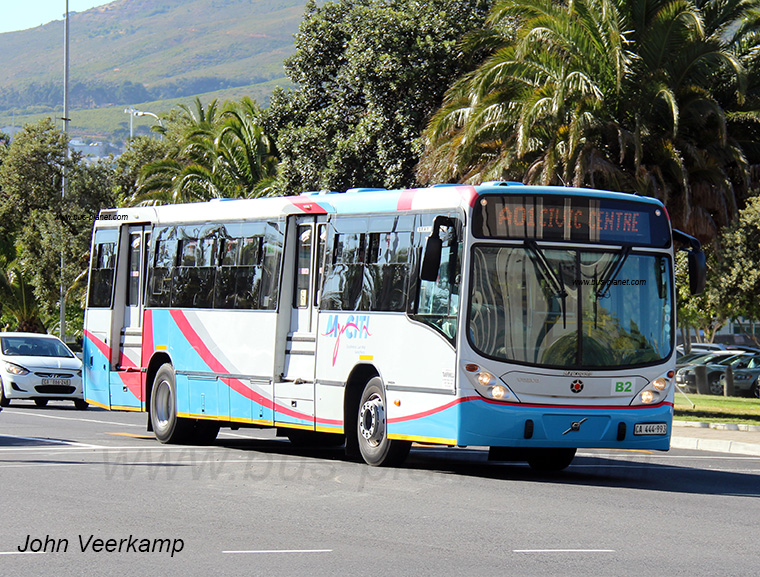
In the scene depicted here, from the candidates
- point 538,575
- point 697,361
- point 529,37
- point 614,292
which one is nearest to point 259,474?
point 614,292

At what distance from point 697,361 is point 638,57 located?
18.7 meters

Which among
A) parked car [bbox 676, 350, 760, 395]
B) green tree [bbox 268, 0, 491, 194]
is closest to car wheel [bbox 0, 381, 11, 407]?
green tree [bbox 268, 0, 491, 194]

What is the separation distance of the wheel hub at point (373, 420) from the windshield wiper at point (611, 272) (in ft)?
9.17

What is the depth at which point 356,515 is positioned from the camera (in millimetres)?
10195

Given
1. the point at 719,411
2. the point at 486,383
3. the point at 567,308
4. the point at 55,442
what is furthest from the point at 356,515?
the point at 719,411

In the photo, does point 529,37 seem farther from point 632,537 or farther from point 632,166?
point 632,537

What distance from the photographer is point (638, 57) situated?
24.0 metres

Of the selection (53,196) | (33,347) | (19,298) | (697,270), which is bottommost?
(33,347)

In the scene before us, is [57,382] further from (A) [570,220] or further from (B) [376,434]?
(A) [570,220]

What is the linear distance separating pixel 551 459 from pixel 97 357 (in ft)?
25.9

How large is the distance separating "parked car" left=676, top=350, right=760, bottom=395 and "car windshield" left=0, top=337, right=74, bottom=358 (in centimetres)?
2092

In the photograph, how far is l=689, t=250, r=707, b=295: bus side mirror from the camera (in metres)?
14.2

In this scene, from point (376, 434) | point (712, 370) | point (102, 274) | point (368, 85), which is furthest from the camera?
point (712, 370)

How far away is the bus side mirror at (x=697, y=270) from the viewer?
559 inches
